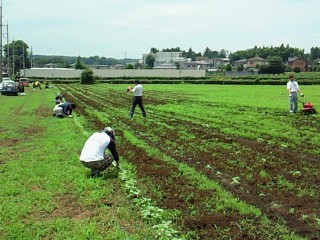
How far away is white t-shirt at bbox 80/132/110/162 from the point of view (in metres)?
8.80

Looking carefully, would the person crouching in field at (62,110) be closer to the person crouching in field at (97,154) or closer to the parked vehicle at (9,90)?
the person crouching in field at (97,154)

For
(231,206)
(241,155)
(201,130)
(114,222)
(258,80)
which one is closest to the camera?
(114,222)

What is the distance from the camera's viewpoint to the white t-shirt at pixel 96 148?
8797 millimetres

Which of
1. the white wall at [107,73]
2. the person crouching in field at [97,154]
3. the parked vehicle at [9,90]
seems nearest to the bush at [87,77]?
the white wall at [107,73]

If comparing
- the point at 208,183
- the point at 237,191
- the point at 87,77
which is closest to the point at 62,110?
the point at 208,183

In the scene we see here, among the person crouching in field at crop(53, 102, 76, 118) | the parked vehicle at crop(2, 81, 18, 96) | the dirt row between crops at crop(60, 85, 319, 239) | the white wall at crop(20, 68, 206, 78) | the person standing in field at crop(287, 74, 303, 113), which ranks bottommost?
the dirt row between crops at crop(60, 85, 319, 239)

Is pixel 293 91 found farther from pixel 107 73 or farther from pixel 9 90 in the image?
pixel 107 73

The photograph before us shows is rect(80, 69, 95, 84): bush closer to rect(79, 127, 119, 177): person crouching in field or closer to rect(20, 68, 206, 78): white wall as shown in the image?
rect(20, 68, 206, 78): white wall

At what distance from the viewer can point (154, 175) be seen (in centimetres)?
905

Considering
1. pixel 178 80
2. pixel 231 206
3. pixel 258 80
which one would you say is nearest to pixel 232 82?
pixel 258 80

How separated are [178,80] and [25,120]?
5869cm

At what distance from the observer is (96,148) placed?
8875mm

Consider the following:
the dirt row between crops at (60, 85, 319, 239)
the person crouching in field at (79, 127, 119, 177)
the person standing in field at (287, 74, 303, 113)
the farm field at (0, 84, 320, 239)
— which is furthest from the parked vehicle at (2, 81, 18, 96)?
the person crouching in field at (79, 127, 119, 177)

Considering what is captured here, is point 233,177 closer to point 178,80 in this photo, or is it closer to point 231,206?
point 231,206
